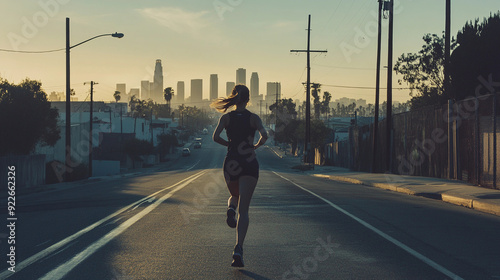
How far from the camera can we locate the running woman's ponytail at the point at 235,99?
7.09 metres

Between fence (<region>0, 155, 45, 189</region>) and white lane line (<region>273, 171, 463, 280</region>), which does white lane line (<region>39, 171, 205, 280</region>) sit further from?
fence (<region>0, 155, 45, 189</region>)

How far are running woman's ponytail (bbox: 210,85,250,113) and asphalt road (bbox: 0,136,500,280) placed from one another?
6.59 ft

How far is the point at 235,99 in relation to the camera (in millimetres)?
7109

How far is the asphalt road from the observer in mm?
6633

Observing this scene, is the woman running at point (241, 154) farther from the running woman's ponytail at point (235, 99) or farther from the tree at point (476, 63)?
the tree at point (476, 63)

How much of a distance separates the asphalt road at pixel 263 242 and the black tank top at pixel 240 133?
1440 mm

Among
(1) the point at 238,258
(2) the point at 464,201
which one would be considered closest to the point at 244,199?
(1) the point at 238,258

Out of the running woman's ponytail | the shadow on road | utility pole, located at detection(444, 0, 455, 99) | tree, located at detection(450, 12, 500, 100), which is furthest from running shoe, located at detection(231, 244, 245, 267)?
tree, located at detection(450, 12, 500, 100)

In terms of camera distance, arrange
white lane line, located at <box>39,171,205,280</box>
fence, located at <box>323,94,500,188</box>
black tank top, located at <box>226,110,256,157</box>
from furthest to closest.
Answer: fence, located at <box>323,94,500,188</box>, black tank top, located at <box>226,110,256,157</box>, white lane line, located at <box>39,171,205,280</box>

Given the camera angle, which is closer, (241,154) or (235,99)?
(241,154)

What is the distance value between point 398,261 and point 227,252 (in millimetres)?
2319

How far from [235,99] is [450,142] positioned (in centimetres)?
1721

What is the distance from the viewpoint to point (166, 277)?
6.31m

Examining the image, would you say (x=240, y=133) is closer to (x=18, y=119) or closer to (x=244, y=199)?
(x=244, y=199)
